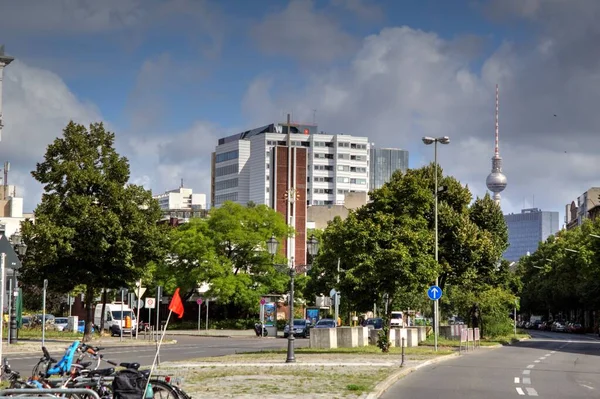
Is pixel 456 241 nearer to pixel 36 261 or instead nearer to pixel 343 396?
pixel 36 261

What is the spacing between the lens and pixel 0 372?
54.9 ft

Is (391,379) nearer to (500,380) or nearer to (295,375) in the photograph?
(295,375)

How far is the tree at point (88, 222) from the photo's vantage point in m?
49.6

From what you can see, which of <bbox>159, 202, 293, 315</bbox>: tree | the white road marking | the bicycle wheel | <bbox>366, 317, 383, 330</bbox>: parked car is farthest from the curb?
<bbox>159, 202, 293, 315</bbox>: tree

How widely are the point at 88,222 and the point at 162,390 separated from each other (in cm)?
3611

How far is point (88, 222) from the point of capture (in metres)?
49.5

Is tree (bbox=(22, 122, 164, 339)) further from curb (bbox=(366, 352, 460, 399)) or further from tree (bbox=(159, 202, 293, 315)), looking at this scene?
tree (bbox=(159, 202, 293, 315))

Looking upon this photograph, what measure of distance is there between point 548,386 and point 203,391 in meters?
8.77

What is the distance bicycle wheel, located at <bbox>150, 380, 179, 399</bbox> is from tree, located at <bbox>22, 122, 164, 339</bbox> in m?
35.2

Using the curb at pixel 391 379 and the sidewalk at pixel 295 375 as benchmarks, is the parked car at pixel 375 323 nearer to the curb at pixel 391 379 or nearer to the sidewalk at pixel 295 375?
the sidewalk at pixel 295 375

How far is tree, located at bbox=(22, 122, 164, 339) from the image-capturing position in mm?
49625

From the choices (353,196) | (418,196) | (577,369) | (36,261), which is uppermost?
(353,196)

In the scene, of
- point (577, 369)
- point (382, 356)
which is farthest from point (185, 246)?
point (577, 369)

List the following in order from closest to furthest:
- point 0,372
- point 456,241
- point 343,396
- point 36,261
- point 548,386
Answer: point 0,372, point 343,396, point 548,386, point 36,261, point 456,241
